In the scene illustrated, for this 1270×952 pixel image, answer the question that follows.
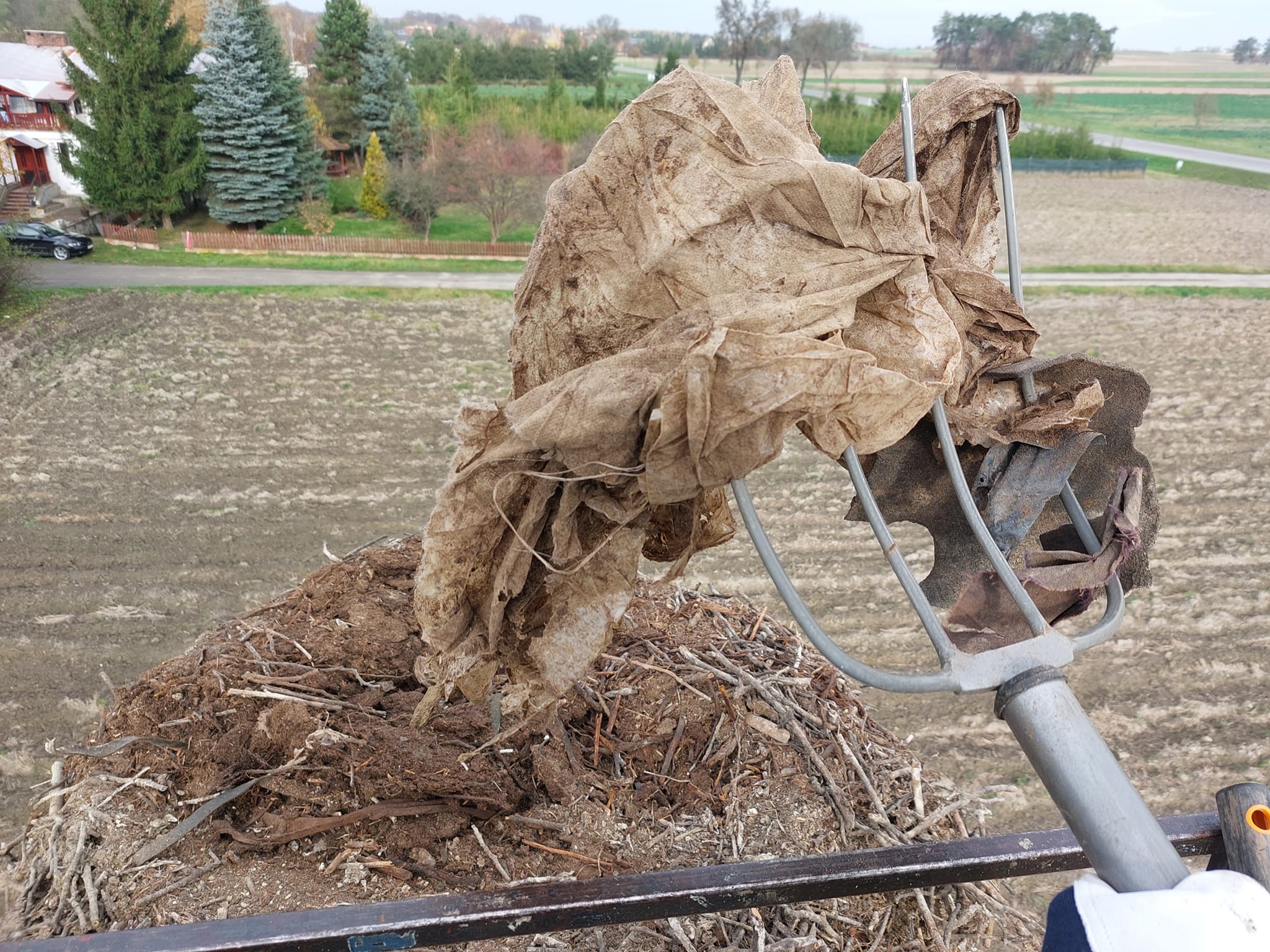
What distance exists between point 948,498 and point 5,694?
5754mm

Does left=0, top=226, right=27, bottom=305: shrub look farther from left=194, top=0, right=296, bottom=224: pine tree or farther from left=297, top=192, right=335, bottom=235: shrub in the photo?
left=297, top=192, right=335, bottom=235: shrub

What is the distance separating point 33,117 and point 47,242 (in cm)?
749

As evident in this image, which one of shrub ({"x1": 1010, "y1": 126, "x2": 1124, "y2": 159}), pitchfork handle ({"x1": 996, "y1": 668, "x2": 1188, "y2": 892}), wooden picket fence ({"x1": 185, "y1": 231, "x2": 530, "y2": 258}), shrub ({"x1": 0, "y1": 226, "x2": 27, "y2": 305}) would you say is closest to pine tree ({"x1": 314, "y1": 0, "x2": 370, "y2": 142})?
wooden picket fence ({"x1": 185, "y1": 231, "x2": 530, "y2": 258})

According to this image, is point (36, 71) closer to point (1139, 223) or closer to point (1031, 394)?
point (1031, 394)

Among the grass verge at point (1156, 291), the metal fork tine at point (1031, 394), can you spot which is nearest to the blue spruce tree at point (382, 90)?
the grass verge at point (1156, 291)

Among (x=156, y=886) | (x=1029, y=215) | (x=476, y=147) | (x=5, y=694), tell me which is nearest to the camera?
(x=156, y=886)

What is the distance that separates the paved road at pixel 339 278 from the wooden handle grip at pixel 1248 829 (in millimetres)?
14750

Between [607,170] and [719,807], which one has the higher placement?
[607,170]

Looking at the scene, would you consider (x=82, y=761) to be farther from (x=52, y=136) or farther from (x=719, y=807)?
(x=52, y=136)

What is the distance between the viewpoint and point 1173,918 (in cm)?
137

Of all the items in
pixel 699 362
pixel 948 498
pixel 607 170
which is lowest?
pixel 948 498

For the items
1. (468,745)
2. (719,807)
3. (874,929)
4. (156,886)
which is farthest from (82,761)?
(874,929)

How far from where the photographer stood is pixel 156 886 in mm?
2645

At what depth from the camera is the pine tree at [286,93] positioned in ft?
61.9
